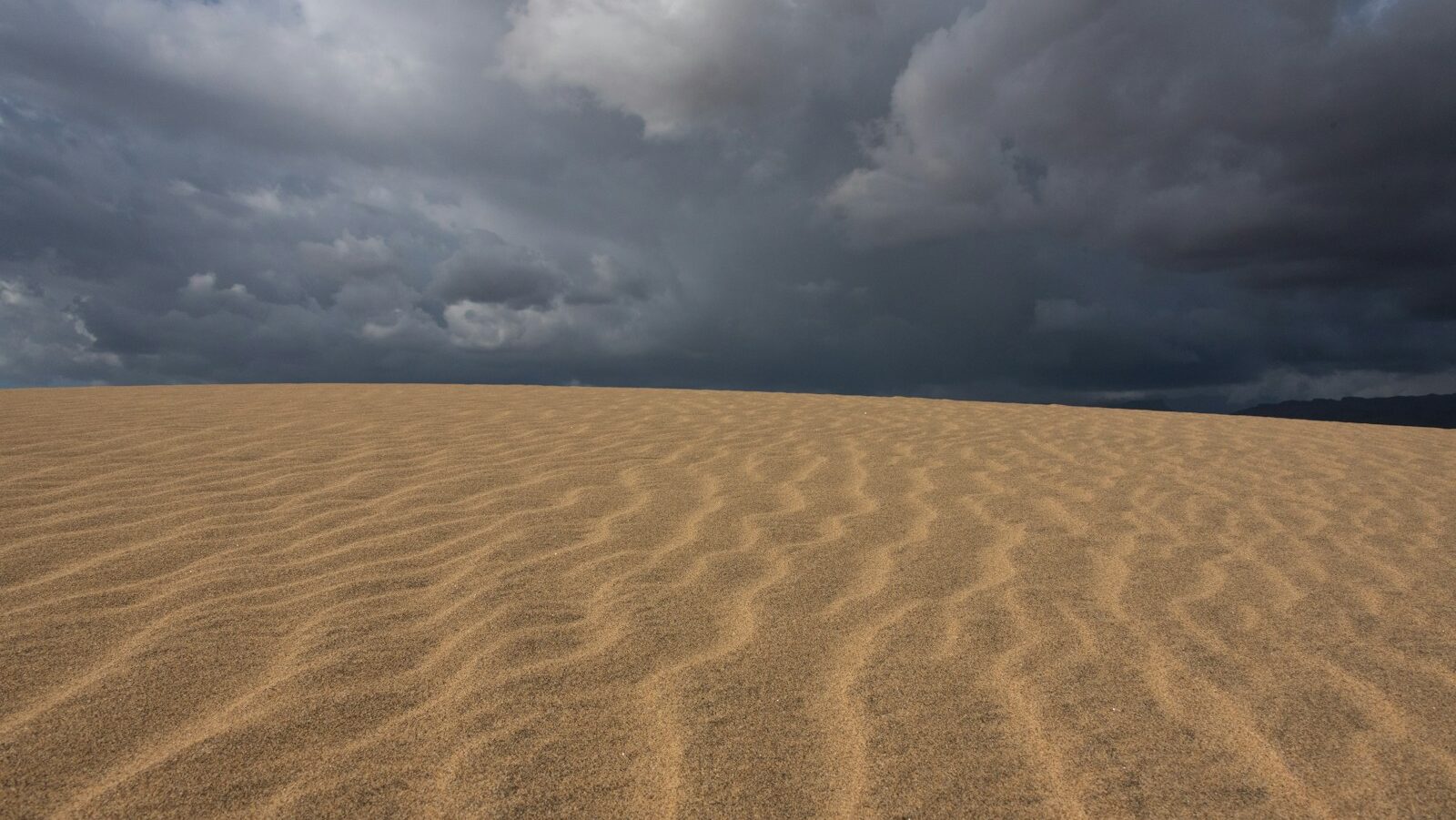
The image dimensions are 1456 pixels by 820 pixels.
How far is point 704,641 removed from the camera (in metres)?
2.60

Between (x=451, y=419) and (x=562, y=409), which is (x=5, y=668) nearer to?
(x=451, y=419)

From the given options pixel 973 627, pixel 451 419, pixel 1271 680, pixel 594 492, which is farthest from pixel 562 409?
pixel 1271 680

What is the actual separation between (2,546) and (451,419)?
15.3 feet

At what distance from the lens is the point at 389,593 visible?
9.73 ft

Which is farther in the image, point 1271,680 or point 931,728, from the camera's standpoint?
point 1271,680

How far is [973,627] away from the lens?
2781mm

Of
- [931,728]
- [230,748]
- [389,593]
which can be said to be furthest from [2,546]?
[931,728]

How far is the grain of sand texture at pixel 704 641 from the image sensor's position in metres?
1.84

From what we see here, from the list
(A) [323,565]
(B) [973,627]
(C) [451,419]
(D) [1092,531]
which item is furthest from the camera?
(C) [451,419]

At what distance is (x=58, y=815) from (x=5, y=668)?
0.95 m

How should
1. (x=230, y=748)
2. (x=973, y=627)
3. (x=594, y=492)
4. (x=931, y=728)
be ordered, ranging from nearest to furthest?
(x=230, y=748) < (x=931, y=728) < (x=973, y=627) < (x=594, y=492)

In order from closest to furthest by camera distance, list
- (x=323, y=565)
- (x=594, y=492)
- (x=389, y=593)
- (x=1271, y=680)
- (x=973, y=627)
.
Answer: (x=1271, y=680), (x=973, y=627), (x=389, y=593), (x=323, y=565), (x=594, y=492)

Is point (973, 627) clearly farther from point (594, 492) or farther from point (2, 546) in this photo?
point (2, 546)

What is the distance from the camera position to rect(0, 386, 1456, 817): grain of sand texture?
1841 millimetres
